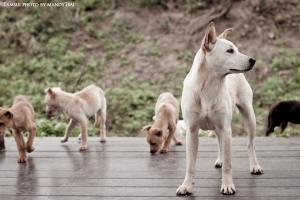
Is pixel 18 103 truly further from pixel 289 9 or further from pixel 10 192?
pixel 289 9

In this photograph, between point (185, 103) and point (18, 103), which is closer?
point (185, 103)

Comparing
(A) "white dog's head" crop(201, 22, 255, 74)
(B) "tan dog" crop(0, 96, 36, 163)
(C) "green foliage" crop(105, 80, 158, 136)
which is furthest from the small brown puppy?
(C) "green foliage" crop(105, 80, 158, 136)

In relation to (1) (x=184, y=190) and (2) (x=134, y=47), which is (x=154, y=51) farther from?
(1) (x=184, y=190)

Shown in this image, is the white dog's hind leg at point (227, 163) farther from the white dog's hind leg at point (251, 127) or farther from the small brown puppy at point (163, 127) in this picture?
the small brown puppy at point (163, 127)

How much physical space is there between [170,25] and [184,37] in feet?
2.47

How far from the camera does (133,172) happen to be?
16.8 feet

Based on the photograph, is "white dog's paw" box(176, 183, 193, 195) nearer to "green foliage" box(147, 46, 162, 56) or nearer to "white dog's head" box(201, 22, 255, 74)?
"white dog's head" box(201, 22, 255, 74)

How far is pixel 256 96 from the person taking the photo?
991cm

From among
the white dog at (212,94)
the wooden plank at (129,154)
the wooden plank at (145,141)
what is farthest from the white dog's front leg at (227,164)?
the wooden plank at (145,141)

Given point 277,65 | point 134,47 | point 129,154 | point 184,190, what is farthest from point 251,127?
point 134,47

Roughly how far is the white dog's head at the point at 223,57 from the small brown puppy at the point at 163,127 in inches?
78.9

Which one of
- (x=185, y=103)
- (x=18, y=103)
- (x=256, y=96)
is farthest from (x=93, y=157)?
(x=256, y=96)

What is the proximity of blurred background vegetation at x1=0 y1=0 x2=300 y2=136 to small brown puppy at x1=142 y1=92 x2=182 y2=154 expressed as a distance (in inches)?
111

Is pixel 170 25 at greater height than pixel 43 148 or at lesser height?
greater
